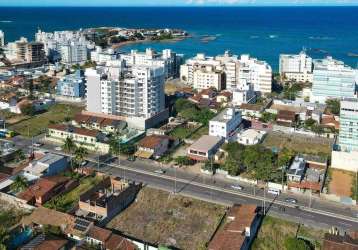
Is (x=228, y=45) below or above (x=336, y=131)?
above

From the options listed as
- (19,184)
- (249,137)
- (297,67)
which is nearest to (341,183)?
→ (249,137)

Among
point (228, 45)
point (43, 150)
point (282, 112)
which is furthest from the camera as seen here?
point (228, 45)

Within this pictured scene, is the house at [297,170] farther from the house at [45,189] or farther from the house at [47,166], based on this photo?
the house at [47,166]

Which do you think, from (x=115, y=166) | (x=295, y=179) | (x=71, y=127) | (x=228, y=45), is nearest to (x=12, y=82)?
(x=71, y=127)

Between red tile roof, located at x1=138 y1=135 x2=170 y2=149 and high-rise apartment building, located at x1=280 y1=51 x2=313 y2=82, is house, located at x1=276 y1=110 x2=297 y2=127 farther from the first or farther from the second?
high-rise apartment building, located at x1=280 y1=51 x2=313 y2=82

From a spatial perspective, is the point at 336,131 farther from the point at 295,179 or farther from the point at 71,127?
the point at 71,127

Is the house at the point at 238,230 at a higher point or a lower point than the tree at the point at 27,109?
lower

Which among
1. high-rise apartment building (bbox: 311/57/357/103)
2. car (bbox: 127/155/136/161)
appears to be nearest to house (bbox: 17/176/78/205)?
car (bbox: 127/155/136/161)

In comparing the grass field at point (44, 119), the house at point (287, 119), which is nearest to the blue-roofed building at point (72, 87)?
the grass field at point (44, 119)
